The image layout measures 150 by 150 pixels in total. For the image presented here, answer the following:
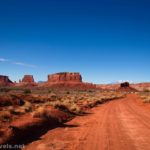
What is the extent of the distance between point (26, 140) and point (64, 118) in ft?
25.1

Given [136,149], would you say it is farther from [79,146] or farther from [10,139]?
[10,139]

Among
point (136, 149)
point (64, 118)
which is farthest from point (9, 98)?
point (136, 149)

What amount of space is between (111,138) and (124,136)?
2.47 feet

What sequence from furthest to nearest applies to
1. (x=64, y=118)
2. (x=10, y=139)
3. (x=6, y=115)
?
(x=64, y=118), (x=6, y=115), (x=10, y=139)

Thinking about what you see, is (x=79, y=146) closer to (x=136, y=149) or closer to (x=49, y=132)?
(x=136, y=149)

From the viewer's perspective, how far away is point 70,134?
11398 millimetres

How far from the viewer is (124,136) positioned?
427 inches

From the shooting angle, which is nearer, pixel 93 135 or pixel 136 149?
pixel 136 149

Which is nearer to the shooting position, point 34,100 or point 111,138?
point 111,138

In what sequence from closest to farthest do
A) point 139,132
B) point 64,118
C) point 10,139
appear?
point 10,139, point 139,132, point 64,118

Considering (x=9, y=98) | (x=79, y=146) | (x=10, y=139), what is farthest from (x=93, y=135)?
(x=9, y=98)

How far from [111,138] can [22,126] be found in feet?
13.4

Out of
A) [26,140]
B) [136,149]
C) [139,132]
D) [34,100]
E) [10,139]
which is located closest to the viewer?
[136,149]

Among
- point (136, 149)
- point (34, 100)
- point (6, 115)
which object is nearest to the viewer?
point (136, 149)
